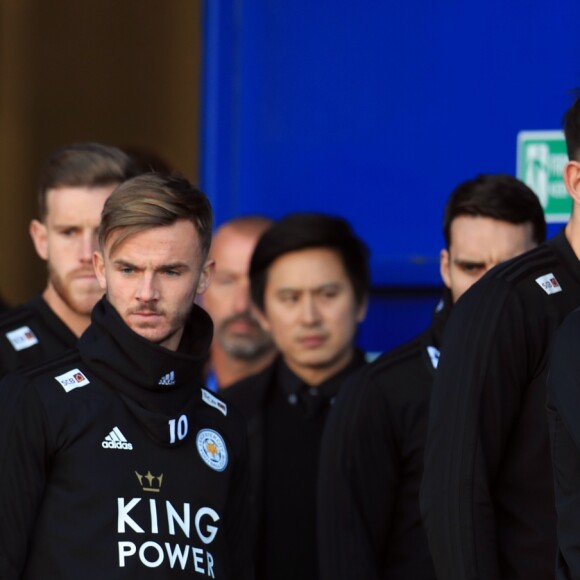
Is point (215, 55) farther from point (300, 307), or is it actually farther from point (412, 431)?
point (412, 431)

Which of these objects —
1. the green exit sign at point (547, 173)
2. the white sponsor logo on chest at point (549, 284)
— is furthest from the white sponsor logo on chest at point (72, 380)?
the green exit sign at point (547, 173)

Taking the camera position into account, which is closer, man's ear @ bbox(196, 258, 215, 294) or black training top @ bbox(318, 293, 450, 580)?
man's ear @ bbox(196, 258, 215, 294)

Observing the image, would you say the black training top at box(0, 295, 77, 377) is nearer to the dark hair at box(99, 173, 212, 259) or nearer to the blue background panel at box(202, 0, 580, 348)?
the dark hair at box(99, 173, 212, 259)

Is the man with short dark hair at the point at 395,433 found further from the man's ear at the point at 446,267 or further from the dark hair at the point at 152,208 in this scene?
the dark hair at the point at 152,208

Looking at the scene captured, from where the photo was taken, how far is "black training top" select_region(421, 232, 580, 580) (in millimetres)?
3270

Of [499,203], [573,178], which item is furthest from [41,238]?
[573,178]

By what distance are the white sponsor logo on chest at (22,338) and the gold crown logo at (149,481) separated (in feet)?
2.91

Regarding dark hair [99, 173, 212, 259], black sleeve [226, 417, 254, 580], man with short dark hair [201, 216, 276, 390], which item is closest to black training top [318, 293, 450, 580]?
black sleeve [226, 417, 254, 580]

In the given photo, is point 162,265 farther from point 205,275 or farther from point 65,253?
point 65,253

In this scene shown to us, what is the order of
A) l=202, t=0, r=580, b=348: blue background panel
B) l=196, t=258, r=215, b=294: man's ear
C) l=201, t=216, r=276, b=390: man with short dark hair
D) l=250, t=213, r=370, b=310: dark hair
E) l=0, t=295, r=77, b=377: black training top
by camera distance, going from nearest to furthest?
l=196, t=258, r=215, b=294: man's ear → l=0, t=295, r=77, b=377: black training top → l=250, t=213, r=370, b=310: dark hair → l=202, t=0, r=580, b=348: blue background panel → l=201, t=216, r=276, b=390: man with short dark hair

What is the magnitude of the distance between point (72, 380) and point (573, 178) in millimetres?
1096

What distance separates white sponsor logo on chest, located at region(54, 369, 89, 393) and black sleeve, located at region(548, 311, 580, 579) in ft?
3.27

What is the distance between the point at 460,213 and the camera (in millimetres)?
4246

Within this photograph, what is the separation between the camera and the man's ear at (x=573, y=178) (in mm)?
3229
